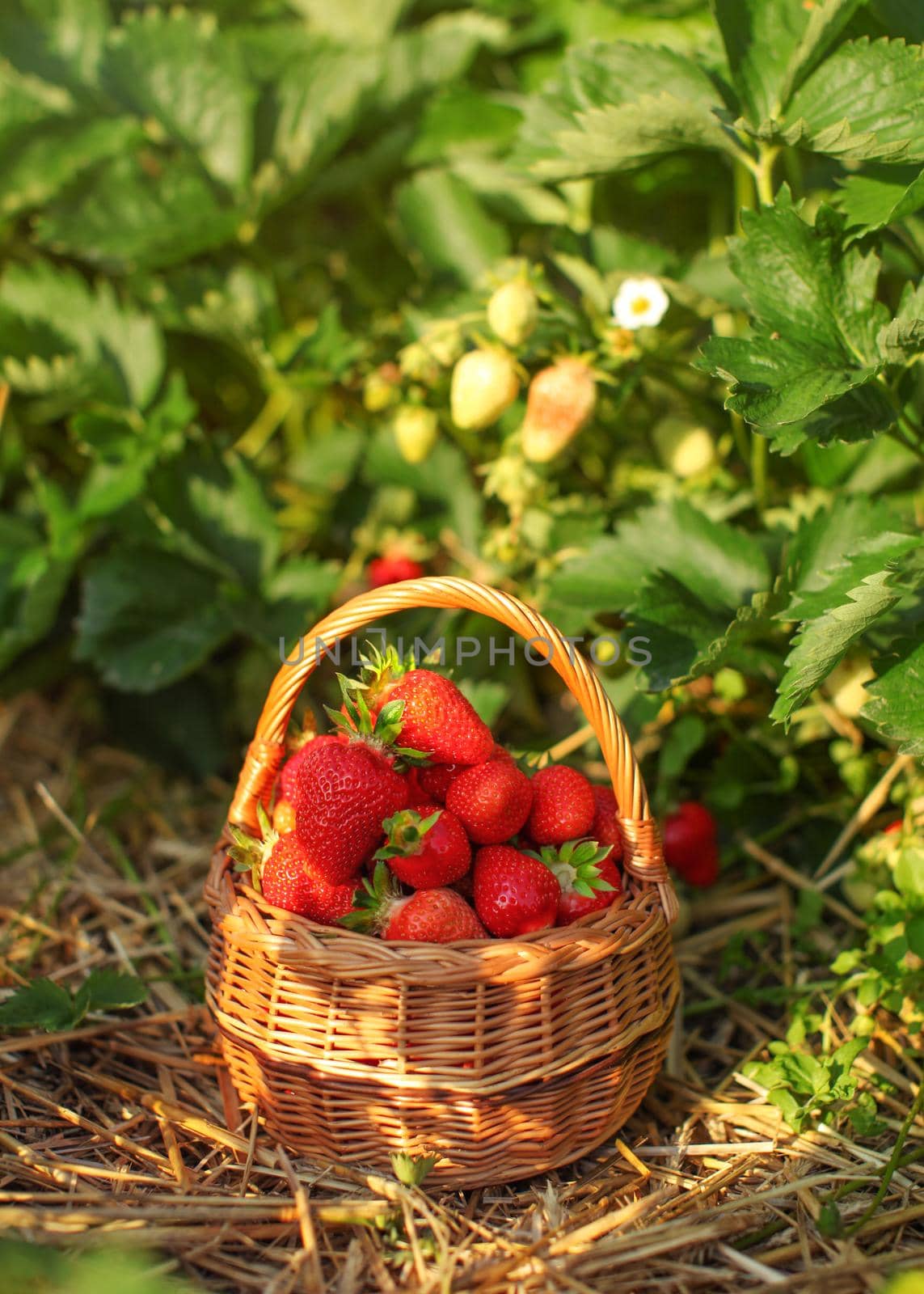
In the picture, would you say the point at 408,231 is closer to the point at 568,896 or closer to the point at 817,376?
the point at 817,376

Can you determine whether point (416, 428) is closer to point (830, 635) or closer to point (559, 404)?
point (559, 404)

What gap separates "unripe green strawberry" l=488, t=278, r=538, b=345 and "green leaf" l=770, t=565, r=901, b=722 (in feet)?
2.06

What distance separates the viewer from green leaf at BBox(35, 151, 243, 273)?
1.95 m

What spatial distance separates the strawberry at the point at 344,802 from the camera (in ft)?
3.76

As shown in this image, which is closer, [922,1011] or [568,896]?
[568,896]

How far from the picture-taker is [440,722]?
1211 mm

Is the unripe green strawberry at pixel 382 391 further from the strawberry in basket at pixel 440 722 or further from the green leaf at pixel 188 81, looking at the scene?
the strawberry in basket at pixel 440 722

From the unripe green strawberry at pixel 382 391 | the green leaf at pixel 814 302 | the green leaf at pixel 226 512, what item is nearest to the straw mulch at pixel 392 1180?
the green leaf at pixel 226 512

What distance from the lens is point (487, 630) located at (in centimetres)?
188

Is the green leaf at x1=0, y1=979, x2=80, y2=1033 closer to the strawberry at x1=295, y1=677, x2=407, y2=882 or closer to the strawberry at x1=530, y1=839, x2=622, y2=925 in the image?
the strawberry at x1=295, y1=677, x2=407, y2=882

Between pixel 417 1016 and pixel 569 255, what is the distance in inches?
50.2

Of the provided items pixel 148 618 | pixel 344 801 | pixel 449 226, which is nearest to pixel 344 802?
pixel 344 801

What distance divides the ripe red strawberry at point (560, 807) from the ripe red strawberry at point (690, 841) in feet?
1.36

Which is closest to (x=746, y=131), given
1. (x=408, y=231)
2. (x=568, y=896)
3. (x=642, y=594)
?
(x=642, y=594)
